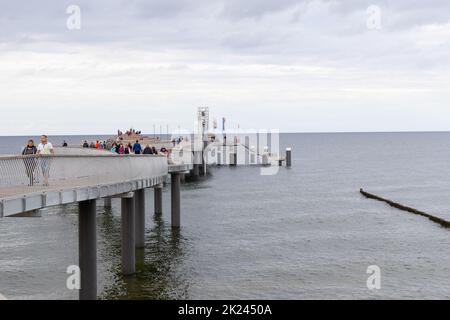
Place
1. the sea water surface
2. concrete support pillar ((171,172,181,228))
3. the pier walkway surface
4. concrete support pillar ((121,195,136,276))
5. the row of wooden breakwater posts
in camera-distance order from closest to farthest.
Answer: the pier walkway surface < the row of wooden breakwater posts < the sea water surface < concrete support pillar ((121,195,136,276)) < concrete support pillar ((171,172,181,228))

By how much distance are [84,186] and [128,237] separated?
658 centimetres

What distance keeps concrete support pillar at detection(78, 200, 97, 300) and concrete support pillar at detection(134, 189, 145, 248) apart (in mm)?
9961

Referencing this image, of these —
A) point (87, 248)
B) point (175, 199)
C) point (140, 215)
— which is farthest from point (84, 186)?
point (175, 199)

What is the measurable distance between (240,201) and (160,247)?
925 inches

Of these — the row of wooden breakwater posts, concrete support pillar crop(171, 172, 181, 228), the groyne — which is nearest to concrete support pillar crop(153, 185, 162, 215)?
concrete support pillar crop(171, 172, 181, 228)

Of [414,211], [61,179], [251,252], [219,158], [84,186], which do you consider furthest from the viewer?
[219,158]

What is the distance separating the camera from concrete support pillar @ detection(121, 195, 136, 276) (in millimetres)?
25609

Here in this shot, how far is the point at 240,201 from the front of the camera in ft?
181

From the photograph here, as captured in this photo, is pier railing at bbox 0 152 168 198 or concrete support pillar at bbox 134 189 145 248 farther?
concrete support pillar at bbox 134 189 145 248

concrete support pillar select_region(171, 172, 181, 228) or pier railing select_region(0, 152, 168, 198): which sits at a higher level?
pier railing select_region(0, 152, 168, 198)

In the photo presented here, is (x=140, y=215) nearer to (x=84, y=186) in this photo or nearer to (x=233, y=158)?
(x=84, y=186)

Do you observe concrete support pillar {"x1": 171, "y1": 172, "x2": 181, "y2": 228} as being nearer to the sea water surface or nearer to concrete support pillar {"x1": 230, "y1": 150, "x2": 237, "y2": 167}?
the sea water surface

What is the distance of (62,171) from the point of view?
1927cm

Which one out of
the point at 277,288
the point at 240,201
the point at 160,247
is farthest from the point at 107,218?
the point at 277,288
